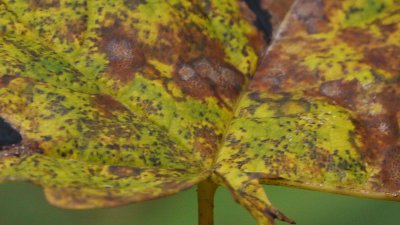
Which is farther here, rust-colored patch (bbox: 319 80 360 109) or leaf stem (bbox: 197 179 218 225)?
rust-colored patch (bbox: 319 80 360 109)

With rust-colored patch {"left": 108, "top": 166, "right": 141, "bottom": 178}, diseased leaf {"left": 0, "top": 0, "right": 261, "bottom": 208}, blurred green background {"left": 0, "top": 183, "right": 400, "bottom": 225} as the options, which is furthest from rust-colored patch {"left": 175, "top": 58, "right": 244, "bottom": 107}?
blurred green background {"left": 0, "top": 183, "right": 400, "bottom": 225}

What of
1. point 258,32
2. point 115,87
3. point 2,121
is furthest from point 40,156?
point 258,32

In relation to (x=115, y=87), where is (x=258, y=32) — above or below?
above

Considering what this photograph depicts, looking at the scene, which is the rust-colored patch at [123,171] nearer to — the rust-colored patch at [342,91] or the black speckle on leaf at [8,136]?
the black speckle on leaf at [8,136]

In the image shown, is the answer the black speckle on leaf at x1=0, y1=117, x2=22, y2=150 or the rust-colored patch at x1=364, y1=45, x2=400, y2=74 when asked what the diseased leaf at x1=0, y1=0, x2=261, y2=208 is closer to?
the black speckle on leaf at x1=0, y1=117, x2=22, y2=150

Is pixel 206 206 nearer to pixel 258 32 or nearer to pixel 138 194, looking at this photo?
pixel 138 194

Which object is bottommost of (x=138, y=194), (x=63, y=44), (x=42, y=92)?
(x=138, y=194)

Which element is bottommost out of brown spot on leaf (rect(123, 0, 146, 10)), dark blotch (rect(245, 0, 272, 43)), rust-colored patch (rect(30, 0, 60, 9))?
rust-colored patch (rect(30, 0, 60, 9))
